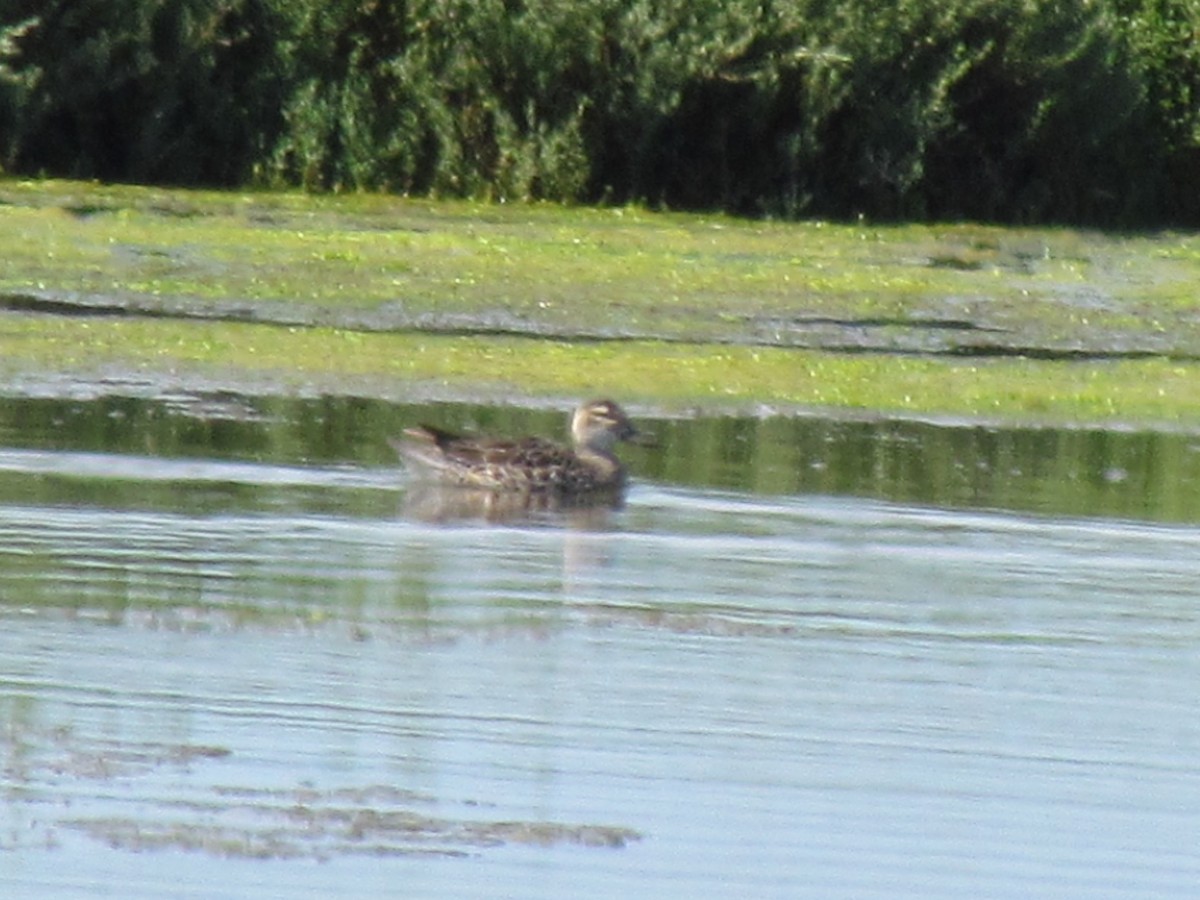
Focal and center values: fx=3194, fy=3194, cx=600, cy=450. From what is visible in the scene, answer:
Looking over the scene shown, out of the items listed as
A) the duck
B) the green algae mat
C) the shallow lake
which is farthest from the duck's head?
the green algae mat

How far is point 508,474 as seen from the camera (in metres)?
13.3

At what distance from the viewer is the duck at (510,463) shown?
13.2 m

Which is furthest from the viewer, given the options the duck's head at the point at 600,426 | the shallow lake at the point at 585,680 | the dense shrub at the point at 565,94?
the dense shrub at the point at 565,94

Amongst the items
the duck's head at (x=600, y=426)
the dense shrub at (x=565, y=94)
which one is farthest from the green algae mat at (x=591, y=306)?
the duck's head at (x=600, y=426)

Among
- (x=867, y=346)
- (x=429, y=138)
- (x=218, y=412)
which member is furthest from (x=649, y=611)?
(x=429, y=138)

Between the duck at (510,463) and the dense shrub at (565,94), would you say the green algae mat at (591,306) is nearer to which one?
the dense shrub at (565,94)

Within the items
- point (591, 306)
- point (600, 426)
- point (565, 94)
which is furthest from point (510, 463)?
point (565, 94)

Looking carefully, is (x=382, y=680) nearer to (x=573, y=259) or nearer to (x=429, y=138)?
(x=573, y=259)

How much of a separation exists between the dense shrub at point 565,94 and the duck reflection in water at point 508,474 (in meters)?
14.8

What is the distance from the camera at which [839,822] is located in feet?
24.5

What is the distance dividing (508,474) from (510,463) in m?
0.06

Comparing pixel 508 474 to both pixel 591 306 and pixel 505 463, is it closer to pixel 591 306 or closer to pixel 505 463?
pixel 505 463

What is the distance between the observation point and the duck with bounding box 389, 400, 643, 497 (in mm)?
13180

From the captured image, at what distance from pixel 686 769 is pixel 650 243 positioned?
17.2 meters
